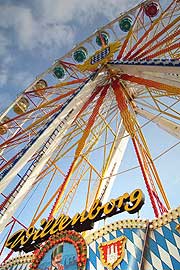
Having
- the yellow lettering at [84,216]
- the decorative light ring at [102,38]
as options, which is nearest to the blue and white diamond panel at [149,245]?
the yellow lettering at [84,216]

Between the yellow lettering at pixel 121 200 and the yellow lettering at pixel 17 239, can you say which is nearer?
the yellow lettering at pixel 121 200

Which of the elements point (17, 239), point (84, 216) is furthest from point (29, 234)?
point (84, 216)

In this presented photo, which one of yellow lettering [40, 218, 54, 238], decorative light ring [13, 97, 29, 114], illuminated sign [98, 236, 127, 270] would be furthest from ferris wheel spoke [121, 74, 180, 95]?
decorative light ring [13, 97, 29, 114]

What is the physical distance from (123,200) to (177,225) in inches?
52.4

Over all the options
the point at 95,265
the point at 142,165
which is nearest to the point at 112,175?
the point at 142,165

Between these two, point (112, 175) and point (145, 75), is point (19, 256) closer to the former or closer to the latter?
point (112, 175)

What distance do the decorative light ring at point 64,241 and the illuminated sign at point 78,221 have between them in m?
0.16

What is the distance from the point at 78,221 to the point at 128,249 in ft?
4.87

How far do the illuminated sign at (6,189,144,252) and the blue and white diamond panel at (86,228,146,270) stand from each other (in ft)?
1.56

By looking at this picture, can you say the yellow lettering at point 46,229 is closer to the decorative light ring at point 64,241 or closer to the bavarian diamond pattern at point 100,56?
the decorative light ring at point 64,241

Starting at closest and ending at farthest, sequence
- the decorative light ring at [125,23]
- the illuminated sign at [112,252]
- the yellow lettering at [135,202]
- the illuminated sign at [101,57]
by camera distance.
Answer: the illuminated sign at [112,252], the yellow lettering at [135,202], the illuminated sign at [101,57], the decorative light ring at [125,23]

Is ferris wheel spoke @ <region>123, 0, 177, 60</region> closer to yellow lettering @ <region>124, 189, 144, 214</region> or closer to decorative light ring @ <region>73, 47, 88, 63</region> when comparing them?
decorative light ring @ <region>73, 47, 88, 63</region>

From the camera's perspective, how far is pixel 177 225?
5.14m

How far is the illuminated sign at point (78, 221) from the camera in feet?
20.3
